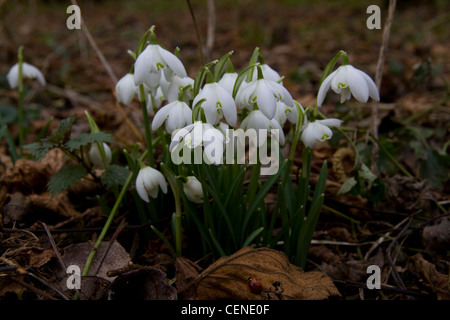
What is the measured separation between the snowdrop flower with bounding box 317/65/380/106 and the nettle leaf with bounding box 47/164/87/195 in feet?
2.98

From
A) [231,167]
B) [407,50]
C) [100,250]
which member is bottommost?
→ [100,250]

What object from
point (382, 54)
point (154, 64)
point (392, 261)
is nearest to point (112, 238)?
point (154, 64)

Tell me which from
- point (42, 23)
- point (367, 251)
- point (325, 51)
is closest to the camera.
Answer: point (367, 251)

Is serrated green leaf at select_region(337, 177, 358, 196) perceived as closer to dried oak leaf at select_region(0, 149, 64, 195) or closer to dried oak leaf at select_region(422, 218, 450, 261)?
dried oak leaf at select_region(422, 218, 450, 261)

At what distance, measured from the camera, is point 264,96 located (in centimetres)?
107

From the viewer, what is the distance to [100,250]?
1355mm

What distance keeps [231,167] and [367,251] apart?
0.68m

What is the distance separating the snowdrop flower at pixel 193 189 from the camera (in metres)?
1.25

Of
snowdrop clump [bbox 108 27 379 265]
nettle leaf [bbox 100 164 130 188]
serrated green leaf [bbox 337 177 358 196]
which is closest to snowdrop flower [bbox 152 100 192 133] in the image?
snowdrop clump [bbox 108 27 379 265]

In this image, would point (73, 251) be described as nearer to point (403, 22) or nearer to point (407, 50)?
point (407, 50)

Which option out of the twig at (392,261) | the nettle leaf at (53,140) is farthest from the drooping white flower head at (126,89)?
the twig at (392,261)

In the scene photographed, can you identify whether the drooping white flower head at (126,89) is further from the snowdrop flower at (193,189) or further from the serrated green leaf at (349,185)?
the serrated green leaf at (349,185)

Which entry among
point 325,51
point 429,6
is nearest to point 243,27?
point 325,51

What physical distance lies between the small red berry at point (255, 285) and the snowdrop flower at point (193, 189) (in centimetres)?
31
